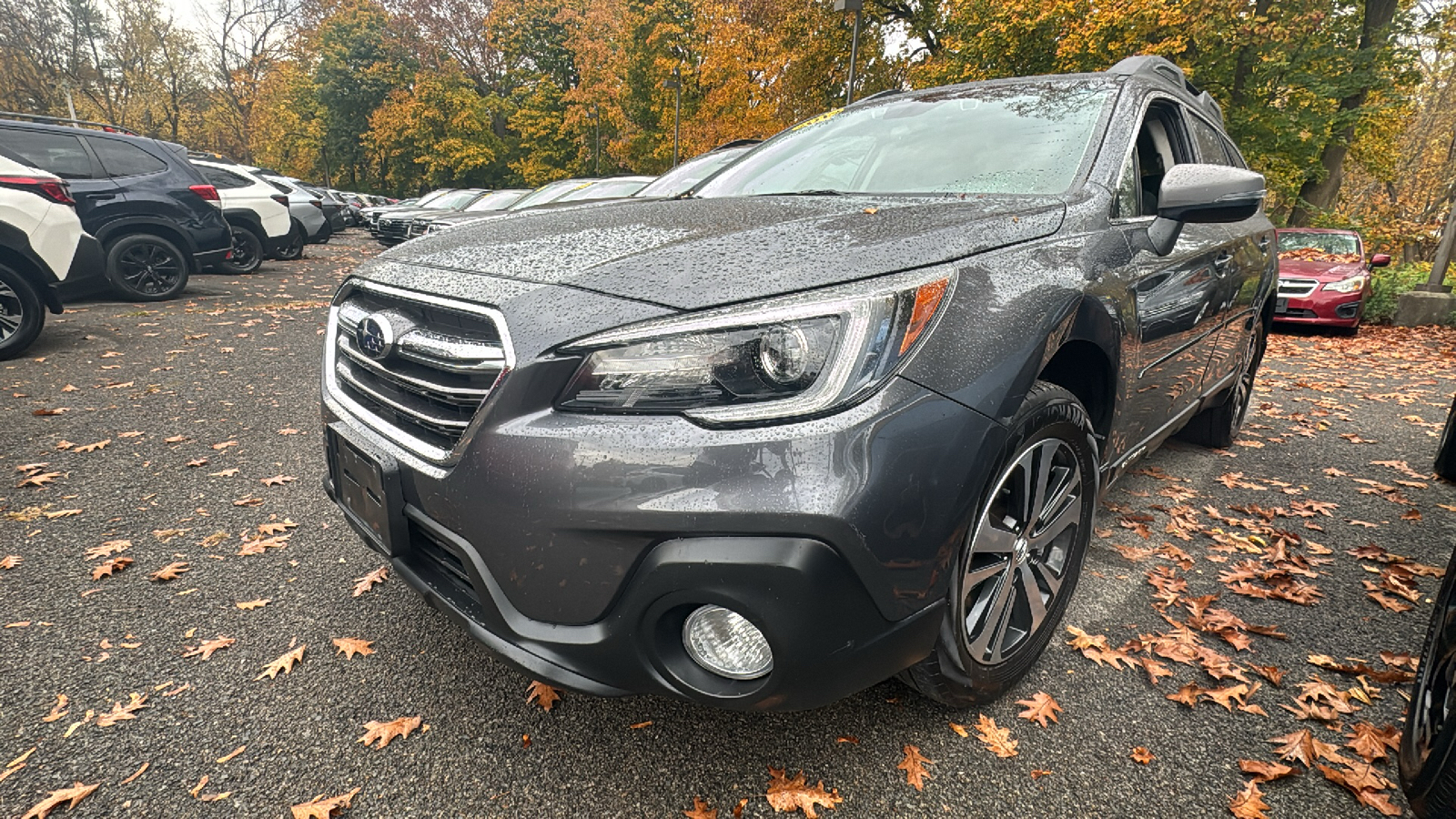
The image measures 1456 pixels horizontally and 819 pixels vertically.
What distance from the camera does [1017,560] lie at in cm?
183

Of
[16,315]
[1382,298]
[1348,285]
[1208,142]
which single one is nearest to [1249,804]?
[1208,142]

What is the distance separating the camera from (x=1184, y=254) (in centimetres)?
254

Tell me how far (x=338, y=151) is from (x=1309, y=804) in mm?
50008

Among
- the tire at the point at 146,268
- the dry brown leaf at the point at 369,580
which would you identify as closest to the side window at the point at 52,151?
the tire at the point at 146,268

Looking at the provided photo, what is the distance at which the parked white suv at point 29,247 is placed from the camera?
17.3 feet

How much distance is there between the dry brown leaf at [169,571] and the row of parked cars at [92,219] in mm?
4495

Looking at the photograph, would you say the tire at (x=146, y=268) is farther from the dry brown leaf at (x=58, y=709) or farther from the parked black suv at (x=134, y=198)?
the dry brown leaf at (x=58, y=709)

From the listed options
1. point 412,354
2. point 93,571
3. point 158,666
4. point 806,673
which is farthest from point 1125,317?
point 93,571

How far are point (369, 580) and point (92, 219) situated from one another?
804 cm

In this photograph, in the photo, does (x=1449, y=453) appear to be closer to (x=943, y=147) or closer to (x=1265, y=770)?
(x=1265, y=770)

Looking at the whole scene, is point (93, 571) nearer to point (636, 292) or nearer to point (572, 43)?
point (636, 292)

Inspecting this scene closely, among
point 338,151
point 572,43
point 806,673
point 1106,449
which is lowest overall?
point 806,673

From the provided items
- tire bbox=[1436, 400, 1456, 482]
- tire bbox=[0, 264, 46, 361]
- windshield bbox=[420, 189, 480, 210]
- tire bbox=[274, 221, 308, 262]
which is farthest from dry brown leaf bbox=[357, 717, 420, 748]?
windshield bbox=[420, 189, 480, 210]

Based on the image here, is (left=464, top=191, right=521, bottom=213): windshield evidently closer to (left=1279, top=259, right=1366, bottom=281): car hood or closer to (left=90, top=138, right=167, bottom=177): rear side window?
(left=90, top=138, right=167, bottom=177): rear side window
